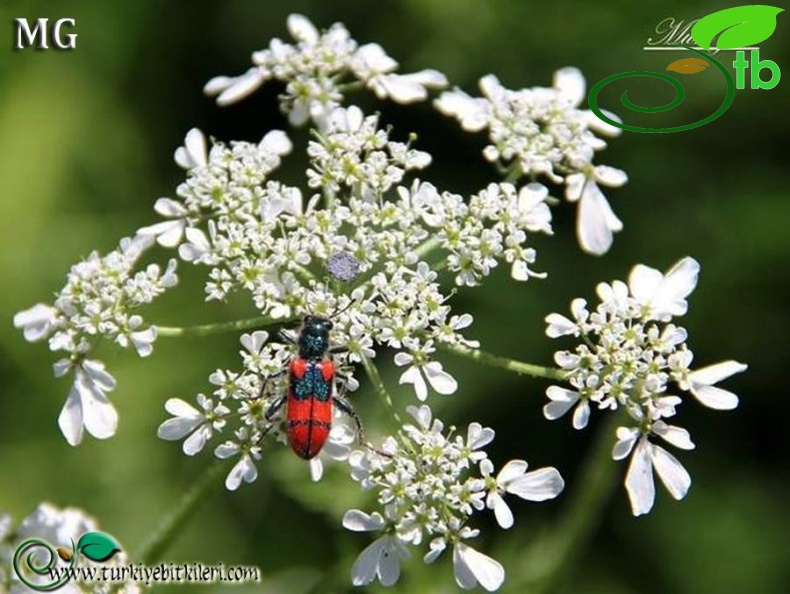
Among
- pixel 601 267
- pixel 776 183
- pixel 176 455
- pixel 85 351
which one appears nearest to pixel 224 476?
pixel 85 351

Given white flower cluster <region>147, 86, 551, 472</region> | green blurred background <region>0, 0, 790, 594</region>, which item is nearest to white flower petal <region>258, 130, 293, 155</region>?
white flower cluster <region>147, 86, 551, 472</region>

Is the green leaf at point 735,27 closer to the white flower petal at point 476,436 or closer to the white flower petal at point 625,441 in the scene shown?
the white flower petal at point 625,441

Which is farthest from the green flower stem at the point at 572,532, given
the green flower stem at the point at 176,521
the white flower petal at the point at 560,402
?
the green flower stem at the point at 176,521

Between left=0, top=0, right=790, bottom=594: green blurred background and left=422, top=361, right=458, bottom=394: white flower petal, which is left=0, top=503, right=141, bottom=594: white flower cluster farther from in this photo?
left=0, top=0, right=790, bottom=594: green blurred background

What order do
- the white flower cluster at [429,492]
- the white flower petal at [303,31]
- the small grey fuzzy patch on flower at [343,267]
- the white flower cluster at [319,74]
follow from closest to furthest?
the white flower cluster at [429,492], the small grey fuzzy patch on flower at [343,267], the white flower cluster at [319,74], the white flower petal at [303,31]

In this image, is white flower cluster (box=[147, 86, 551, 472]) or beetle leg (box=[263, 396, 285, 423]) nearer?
beetle leg (box=[263, 396, 285, 423])

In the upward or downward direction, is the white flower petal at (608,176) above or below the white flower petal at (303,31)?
above

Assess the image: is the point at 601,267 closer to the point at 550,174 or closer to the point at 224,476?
the point at 550,174
